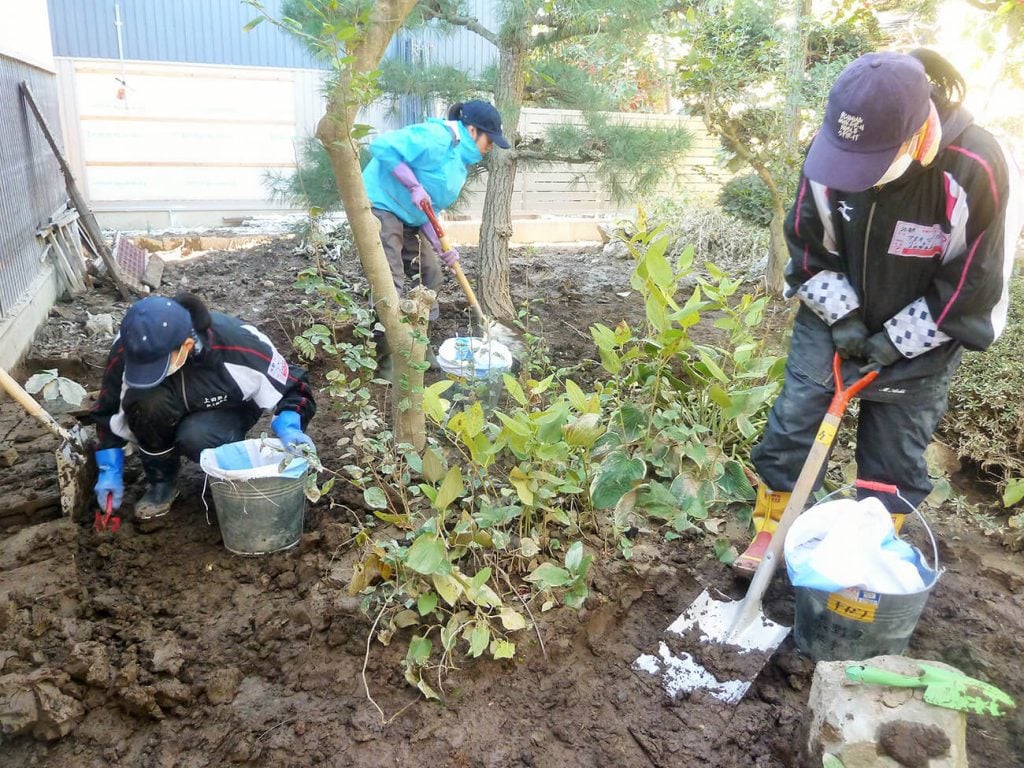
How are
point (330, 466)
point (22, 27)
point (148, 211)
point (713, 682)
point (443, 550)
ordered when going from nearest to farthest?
point (443, 550) → point (713, 682) → point (330, 466) → point (22, 27) → point (148, 211)

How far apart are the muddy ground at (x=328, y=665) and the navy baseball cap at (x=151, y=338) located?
22.8 inches

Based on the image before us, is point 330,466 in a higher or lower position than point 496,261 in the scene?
lower

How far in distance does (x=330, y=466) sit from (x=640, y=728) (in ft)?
5.00

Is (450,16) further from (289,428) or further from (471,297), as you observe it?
(289,428)

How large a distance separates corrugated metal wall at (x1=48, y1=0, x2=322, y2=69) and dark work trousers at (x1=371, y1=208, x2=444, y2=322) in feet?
20.8

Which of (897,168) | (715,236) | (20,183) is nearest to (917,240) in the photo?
(897,168)

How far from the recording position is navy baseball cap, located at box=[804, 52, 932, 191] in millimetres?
1685

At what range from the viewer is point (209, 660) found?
200 centimetres

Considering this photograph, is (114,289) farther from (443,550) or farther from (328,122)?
(443,550)

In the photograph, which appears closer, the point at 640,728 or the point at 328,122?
the point at 640,728

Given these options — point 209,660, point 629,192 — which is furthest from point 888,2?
point 209,660

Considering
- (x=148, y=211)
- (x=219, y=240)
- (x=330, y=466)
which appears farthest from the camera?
(x=148, y=211)

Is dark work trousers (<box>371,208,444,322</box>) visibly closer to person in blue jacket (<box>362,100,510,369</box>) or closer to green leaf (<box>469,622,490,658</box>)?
person in blue jacket (<box>362,100,510,369</box>)

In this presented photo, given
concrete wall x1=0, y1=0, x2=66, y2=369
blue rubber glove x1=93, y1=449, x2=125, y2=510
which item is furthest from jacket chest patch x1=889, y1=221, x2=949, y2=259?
concrete wall x1=0, y1=0, x2=66, y2=369
